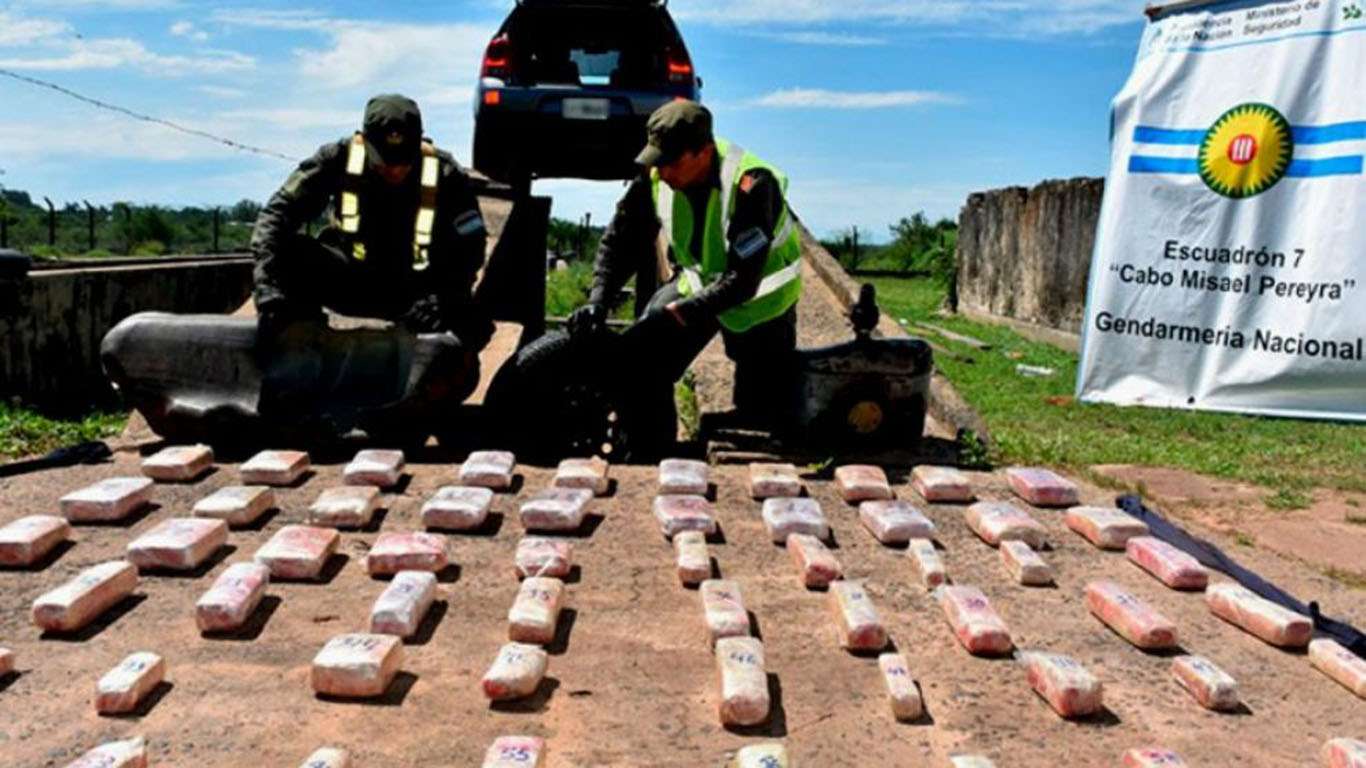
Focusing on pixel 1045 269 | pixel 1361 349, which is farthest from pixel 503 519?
pixel 1045 269

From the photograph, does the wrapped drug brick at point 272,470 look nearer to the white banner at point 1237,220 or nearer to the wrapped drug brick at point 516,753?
the wrapped drug brick at point 516,753

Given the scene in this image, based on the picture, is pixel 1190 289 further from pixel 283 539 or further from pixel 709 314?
pixel 283 539

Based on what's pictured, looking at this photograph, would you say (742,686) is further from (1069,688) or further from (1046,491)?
(1046,491)

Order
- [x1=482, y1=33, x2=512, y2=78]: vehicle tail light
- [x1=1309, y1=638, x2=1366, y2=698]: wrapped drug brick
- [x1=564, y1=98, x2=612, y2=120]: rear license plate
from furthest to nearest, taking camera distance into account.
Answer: [x1=482, y1=33, x2=512, y2=78]: vehicle tail light → [x1=564, y1=98, x2=612, y2=120]: rear license plate → [x1=1309, y1=638, x2=1366, y2=698]: wrapped drug brick

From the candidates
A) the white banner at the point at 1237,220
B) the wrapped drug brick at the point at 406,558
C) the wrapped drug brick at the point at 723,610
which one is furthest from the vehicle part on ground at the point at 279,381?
the white banner at the point at 1237,220

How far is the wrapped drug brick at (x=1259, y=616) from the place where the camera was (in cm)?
342

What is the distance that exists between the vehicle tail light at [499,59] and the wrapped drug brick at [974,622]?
6679mm

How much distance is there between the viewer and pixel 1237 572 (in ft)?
13.2

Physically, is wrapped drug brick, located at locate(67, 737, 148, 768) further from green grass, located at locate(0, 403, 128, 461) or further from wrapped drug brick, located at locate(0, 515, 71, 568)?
green grass, located at locate(0, 403, 128, 461)

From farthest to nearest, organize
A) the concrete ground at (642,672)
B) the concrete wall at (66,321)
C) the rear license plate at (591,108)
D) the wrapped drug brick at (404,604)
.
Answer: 1. the rear license plate at (591,108)
2. the concrete wall at (66,321)
3. the wrapped drug brick at (404,604)
4. the concrete ground at (642,672)

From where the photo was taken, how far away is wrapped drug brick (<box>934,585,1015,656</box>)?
3.27m

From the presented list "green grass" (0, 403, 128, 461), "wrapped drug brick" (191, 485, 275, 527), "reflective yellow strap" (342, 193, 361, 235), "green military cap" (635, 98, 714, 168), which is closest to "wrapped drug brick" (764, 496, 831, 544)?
"green military cap" (635, 98, 714, 168)

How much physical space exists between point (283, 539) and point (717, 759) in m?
1.74

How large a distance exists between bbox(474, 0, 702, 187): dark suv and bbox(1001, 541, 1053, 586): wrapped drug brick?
571cm
